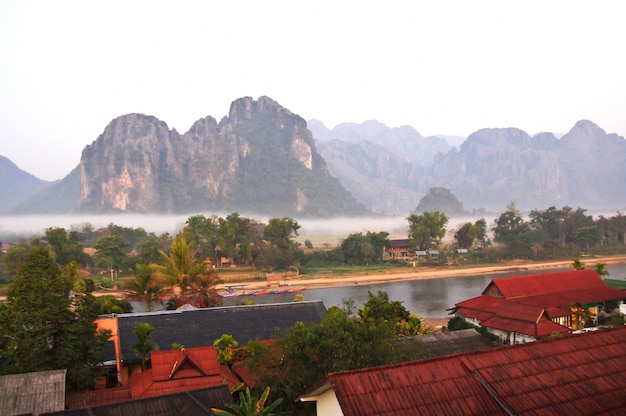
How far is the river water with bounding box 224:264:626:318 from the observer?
3397cm

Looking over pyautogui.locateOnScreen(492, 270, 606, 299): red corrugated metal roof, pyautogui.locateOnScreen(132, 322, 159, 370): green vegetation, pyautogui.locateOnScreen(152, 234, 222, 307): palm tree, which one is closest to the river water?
pyautogui.locateOnScreen(492, 270, 606, 299): red corrugated metal roof

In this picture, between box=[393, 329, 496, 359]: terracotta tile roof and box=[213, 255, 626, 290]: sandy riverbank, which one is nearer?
box=[393, 329, 496, 359]: terracotta tile roof

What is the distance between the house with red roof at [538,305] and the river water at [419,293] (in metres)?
7.71

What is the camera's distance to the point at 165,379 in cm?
1134

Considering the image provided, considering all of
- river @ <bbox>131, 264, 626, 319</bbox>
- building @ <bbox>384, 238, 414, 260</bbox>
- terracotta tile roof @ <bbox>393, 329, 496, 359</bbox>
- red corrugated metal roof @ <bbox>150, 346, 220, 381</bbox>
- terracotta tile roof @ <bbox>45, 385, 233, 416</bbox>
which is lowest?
river @ <bbox>131, 264, 626, 319</bbox>

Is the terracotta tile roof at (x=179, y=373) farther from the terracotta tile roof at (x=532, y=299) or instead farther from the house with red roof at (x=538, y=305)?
the terracotta tile roof at (x=532, y=299)

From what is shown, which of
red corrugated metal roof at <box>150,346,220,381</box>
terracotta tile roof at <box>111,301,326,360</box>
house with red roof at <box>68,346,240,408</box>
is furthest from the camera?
terracotta tile roof at <box>111,301,326,360</box>

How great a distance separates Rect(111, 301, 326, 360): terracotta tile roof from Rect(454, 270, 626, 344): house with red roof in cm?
656

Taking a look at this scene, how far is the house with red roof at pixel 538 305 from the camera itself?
58.8ft

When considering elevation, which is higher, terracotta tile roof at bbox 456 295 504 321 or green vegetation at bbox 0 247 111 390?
green vegetation at bbox 0 247 111 390

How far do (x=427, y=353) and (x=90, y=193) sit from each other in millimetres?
119584

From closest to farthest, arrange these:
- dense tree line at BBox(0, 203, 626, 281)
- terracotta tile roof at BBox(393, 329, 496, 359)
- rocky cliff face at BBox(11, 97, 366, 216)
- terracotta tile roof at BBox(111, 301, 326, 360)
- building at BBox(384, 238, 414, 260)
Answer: terracotta tile roof at BBox(393, 329, 496, 359) → terracotta tile roof at BBox(111, 301, 326, 360) → dense tree line at BBox(0, 203, 626, 281) → building at BBox(384, 238, 414, 260) → rocky cliff face at BBox(11, 97, 366, 216)

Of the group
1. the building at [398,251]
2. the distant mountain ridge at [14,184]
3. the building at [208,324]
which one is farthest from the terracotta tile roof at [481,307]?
the distant mountain ridge at [14,184]

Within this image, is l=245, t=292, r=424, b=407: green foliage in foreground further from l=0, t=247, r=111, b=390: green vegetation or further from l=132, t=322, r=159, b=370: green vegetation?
l=132, t=322, r=159, b=370: green vegetation
